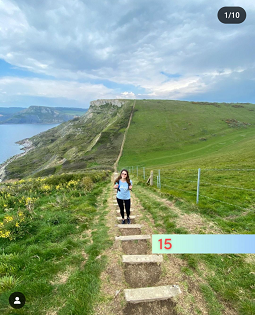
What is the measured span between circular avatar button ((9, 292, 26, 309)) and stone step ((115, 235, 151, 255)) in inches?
110

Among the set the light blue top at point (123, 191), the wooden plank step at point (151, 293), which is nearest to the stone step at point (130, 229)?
the light blue top at point (123, 191)

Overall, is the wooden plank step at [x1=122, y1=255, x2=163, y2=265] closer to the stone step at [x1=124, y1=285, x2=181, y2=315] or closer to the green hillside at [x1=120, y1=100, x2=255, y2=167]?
the stone step at [x1=124, y1=285, x2=181, y2=315]

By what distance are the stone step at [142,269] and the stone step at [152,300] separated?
1.05 feet

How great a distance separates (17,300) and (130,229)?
165 inches

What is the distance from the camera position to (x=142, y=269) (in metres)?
4.62

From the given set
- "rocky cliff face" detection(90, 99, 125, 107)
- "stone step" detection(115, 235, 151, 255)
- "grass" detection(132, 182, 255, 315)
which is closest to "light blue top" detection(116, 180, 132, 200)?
"stone step" detection(115, 235, 151, 255)

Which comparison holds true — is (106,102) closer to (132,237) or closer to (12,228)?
(12,228)

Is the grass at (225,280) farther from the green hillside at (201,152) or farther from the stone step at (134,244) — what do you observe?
the green hillside at (201,152)

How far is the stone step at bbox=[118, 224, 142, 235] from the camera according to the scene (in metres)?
6.69

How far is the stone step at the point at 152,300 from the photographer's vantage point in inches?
137

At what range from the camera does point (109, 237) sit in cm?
626

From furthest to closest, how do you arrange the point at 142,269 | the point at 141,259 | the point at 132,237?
1. the point at 132,237
2. the point at 141,259
3. the point at 142,269

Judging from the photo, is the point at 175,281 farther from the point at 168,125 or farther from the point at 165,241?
the point at 168,125

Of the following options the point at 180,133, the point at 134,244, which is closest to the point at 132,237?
the point at 134,244
